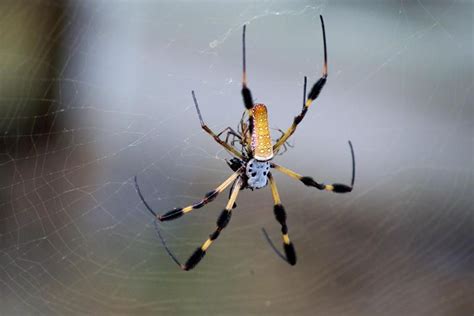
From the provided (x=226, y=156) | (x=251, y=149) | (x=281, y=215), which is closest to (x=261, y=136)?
(x=251, y=149)

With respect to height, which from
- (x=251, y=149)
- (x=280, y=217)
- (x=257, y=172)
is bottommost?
(x=280, y=217)

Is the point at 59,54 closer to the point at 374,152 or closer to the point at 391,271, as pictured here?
the point at 374,152

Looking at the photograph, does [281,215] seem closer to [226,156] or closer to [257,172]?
[257,172]

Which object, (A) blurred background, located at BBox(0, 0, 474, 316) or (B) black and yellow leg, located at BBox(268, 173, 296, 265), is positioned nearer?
(B) black and yellow leg, located at BBox(268, 173, 296, 265)

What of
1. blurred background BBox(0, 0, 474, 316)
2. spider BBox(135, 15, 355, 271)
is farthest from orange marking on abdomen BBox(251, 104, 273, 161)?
blurred background BBox(0, 0, 474, 316)

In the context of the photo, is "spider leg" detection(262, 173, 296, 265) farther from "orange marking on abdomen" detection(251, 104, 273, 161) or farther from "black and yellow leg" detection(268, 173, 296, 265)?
"orange marking on abdomen" detection(251, 104, 273, 161)

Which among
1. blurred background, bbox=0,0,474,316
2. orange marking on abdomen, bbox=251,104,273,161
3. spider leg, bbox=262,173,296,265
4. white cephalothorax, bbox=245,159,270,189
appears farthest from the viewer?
blurred background, bbox=0,0,474,316

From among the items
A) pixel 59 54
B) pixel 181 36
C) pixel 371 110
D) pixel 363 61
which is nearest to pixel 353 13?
pixel 363 61
